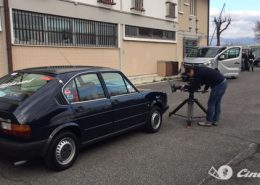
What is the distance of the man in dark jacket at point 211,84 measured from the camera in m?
7.13

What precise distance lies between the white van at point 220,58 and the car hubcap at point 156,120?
10534 millimetres

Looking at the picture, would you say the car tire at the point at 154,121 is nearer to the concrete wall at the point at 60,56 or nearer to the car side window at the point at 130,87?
the car side window at the point at 130,87

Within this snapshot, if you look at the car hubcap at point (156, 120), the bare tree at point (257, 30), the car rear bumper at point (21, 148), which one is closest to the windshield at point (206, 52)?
the car hubcap at point (156, 120)

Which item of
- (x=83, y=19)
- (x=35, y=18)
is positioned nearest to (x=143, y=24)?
(x=83, y=19)

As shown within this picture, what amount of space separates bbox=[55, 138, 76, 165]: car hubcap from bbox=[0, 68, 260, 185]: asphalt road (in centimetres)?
16

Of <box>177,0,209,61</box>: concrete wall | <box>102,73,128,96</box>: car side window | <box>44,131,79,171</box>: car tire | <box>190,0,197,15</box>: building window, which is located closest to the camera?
<box>44,131,79,171</box>: car tire

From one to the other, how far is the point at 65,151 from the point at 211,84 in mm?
3849

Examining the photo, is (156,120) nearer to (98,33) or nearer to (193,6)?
(98,33)

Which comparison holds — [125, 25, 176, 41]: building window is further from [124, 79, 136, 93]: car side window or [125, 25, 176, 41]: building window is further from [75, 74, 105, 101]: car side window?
[75, 74, 105, 101]: car side window

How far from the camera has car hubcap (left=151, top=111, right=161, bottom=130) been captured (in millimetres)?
6805

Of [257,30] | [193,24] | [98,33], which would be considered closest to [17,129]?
[98,33]

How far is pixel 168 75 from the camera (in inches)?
794

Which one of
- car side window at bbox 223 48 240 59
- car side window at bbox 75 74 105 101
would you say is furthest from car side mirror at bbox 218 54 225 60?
car side window at bbox 75 74 105 101

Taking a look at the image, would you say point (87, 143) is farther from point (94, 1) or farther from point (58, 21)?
point (94, 1)
